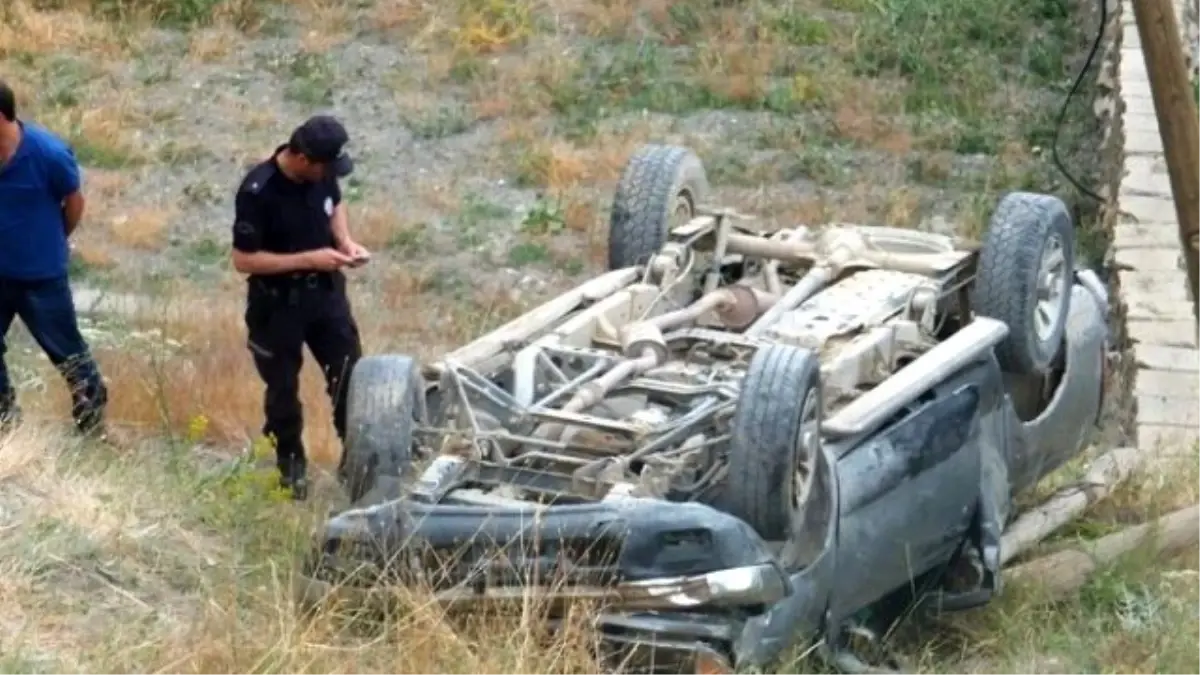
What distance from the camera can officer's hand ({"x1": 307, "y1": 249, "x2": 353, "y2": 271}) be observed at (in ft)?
26.5

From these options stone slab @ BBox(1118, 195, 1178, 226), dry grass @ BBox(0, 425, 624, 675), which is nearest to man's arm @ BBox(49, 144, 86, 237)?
dry grass @ BBox(0, 425, 624, 675)

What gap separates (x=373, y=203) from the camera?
16219mm

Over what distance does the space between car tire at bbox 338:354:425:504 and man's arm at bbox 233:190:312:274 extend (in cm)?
138

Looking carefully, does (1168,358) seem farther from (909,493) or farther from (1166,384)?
(909,493)

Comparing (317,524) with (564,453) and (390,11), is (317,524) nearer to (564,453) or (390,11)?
(564,453)

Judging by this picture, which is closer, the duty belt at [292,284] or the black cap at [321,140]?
the black cap at [321,140]

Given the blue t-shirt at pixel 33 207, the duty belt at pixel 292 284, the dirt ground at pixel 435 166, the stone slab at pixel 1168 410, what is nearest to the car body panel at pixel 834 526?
the dirt ground at pixel 435 166

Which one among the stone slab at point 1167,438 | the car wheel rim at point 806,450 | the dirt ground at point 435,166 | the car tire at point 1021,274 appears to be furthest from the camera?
the stone slab at point 1167,438

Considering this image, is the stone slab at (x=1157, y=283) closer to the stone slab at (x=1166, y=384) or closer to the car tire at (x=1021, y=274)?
the stone slab at (x=1166, y=384)

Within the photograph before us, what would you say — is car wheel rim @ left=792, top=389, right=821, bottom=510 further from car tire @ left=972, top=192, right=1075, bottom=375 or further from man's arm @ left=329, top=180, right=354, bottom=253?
man's arm @ left=329, top=180, right=354, bottom=253

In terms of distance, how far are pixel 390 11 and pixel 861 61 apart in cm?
471

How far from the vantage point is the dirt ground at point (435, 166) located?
705 cm

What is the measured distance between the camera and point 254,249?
8148mm

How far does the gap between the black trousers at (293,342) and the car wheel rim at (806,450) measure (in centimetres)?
242
